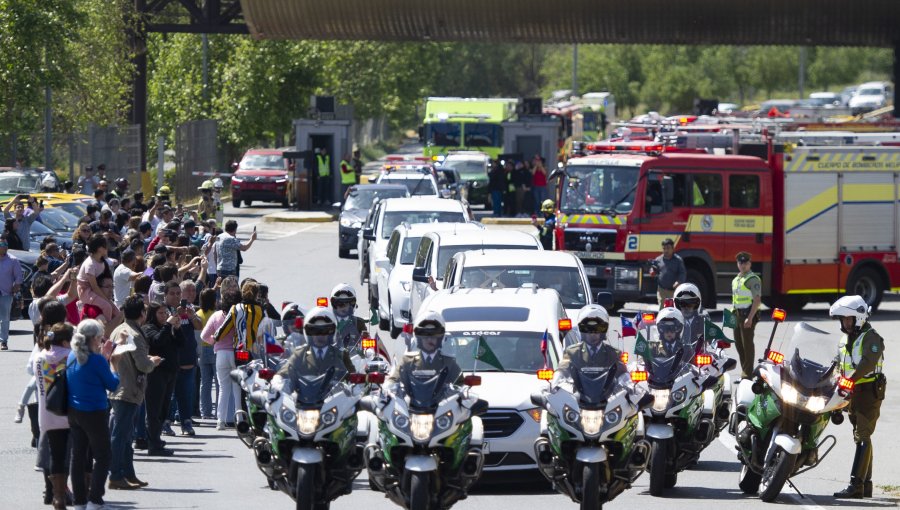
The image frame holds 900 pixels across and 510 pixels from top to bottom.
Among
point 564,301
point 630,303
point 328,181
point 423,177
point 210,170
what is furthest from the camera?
point 210,170

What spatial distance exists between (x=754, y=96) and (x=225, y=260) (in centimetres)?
9875

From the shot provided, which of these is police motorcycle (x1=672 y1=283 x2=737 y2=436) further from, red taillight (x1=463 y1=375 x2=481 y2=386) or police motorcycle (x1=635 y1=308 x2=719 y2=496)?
red taillight (x1=463 y1=375 x2=481 y2=386)

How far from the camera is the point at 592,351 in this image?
12430 millimetres

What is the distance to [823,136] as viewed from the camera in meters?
28.8

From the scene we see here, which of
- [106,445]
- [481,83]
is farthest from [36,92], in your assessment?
[481,83]

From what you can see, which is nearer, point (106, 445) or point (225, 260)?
point (106, 445)

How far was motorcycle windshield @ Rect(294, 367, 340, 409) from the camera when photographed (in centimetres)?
1195

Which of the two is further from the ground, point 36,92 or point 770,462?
point 36,92

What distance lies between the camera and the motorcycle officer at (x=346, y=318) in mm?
14898

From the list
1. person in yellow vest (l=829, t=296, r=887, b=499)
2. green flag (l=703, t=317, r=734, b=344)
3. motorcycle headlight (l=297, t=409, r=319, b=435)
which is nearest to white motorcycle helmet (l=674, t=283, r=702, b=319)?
green flag (l=703, t=317, r=734, b=344)

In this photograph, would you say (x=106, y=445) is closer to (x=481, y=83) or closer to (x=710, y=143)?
(x=710, y=143)

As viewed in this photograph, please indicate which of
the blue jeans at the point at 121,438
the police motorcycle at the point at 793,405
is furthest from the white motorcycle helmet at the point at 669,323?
the blue jeans at the point at 121,438

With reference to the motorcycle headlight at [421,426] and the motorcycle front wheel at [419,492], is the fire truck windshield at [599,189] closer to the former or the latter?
the motorcycle headlight at [421,426]

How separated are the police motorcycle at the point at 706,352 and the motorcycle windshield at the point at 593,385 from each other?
221 cm
